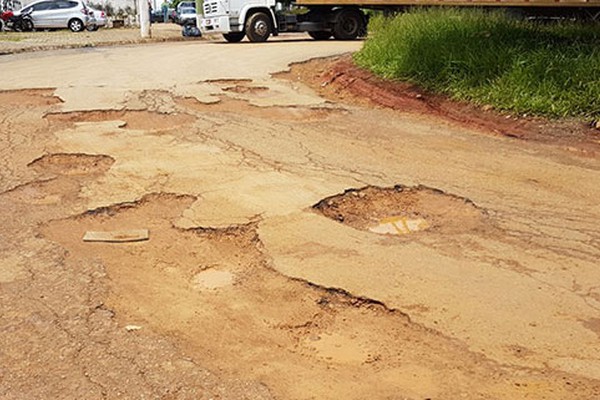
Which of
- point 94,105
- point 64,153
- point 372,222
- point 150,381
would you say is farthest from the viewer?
point 94,105

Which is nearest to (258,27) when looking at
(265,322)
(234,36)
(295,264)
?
(234,36)

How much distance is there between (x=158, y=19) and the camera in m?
53.1

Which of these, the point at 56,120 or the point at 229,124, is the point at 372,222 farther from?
the point at 56,120

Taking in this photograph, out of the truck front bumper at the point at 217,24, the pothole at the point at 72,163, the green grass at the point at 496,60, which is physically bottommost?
the pothole at the point at 72,163

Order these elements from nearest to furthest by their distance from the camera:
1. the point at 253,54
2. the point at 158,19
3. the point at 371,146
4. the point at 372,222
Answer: the point at 372,222 → the point at 371,146 → the point at 253,54 → the point at 158,19

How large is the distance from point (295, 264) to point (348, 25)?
1547 centimetres

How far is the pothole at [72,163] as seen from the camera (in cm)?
563

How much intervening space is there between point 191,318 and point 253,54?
1166 centimetres

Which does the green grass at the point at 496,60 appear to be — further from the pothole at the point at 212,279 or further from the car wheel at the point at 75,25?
the car wheel at the point at 75,25

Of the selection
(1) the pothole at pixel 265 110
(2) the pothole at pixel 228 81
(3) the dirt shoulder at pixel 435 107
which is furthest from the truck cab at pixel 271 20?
(1) the pothole at pixel 265 110

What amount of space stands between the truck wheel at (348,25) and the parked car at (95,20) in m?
16.8

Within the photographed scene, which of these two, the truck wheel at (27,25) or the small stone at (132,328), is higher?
the truck wheel at (27,25)

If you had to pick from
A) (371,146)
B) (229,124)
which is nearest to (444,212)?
(371,146)

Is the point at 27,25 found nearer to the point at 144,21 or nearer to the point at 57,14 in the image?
the point at 57,14
